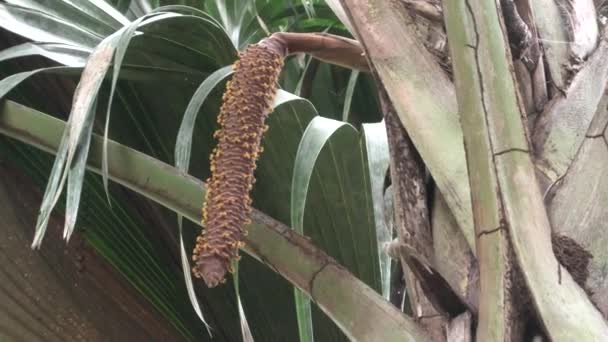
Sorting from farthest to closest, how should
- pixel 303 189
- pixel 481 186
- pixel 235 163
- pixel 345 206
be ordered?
pixel 345 206 < pixel 303 189 < pixel 235 163 < pixel 481 186

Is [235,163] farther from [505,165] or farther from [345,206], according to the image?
[345,206]

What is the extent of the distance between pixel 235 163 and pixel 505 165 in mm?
209

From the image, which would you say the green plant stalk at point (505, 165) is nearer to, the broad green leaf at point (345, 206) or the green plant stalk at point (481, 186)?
the green plant stalk at point (481, 186)

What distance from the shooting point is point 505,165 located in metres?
0.49

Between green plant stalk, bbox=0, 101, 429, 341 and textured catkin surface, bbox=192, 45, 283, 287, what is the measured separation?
5cm

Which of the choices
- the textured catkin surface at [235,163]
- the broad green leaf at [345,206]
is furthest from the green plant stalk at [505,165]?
the broad green leaf at [345,206]

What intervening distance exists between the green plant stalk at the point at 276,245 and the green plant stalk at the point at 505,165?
95mm

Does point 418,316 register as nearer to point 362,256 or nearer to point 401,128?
point 401,128

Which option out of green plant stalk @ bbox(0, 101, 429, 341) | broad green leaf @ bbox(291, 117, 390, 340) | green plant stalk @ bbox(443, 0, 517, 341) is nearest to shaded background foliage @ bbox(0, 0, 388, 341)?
broad green leaf @ bbox(291, 117, 390, 340)

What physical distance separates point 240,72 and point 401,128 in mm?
147

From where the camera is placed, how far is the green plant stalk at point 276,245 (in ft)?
1.83

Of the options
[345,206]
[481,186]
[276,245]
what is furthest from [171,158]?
[481,186]

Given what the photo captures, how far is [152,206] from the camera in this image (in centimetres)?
100

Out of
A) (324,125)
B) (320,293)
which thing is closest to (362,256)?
(324,125)
